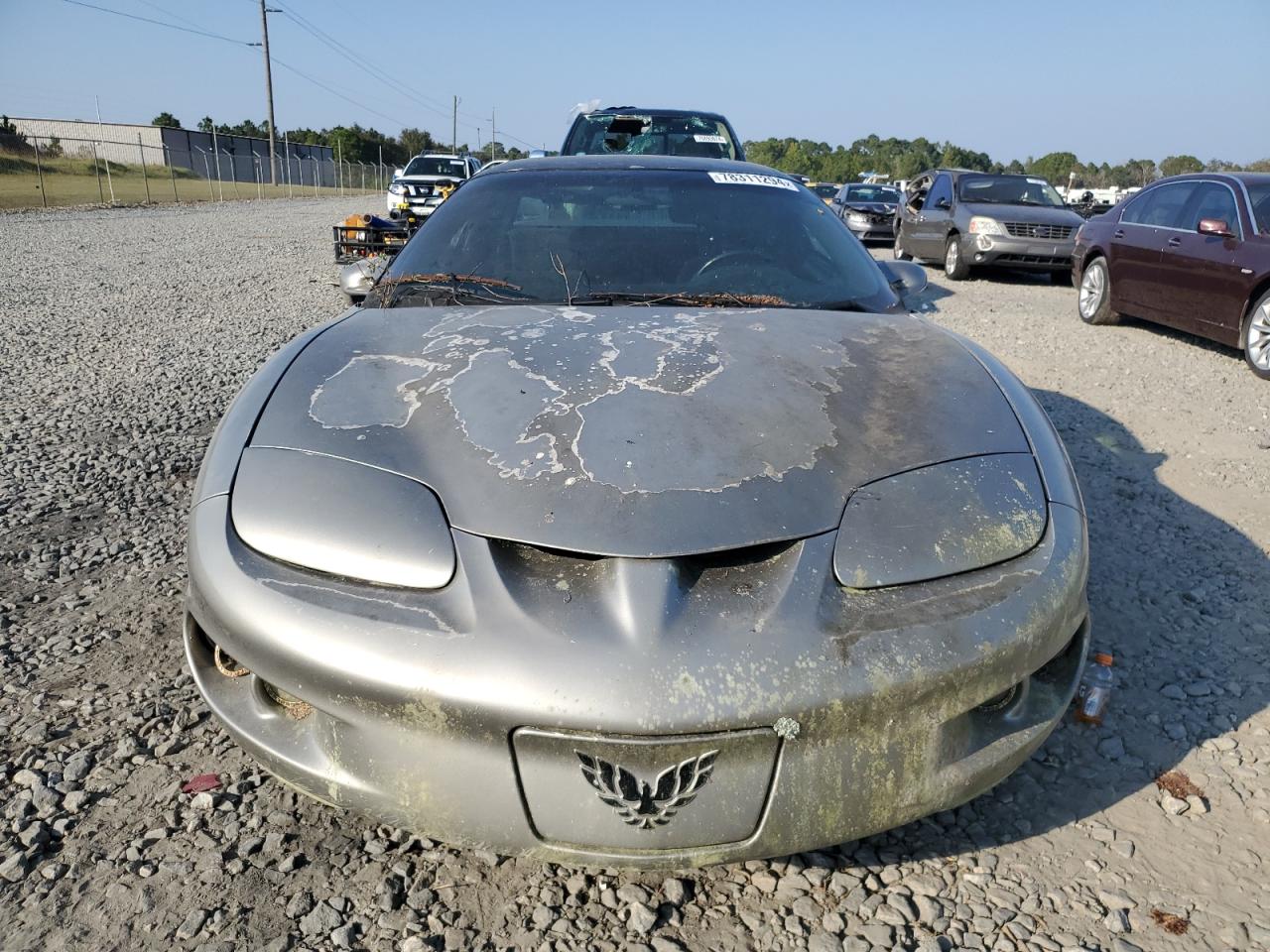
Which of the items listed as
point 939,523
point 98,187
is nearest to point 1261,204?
point 939,523

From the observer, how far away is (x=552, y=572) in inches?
60.4

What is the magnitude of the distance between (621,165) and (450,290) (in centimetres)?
90

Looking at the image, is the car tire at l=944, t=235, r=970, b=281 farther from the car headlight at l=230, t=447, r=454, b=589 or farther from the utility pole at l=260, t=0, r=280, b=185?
the utility pole at l=260, t=0, r=280, b=185

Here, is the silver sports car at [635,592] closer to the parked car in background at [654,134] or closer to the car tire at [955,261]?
the parked car in background at [654,134]

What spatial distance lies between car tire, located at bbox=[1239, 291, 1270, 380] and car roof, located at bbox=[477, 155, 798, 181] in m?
5.04

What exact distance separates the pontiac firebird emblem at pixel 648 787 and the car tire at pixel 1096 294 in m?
8.64

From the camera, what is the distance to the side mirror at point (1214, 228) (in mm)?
6961

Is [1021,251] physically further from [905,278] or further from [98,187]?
[98,187]

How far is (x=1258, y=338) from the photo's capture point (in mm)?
6645

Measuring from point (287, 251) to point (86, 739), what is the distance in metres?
12.7

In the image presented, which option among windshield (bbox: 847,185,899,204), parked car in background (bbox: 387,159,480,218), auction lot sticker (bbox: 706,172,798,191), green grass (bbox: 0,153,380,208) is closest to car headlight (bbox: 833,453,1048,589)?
auction lot sticker (bbox: 706,172,798,191)

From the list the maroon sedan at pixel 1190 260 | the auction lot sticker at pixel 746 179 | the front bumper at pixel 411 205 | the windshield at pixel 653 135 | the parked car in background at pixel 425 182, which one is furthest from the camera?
the parked car in background at pixel 425 182

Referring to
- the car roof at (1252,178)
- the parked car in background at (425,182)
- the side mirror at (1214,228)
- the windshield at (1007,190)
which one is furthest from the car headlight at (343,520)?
the parked car in background at (425,182)

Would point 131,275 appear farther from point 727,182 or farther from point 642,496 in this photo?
point 642,496
